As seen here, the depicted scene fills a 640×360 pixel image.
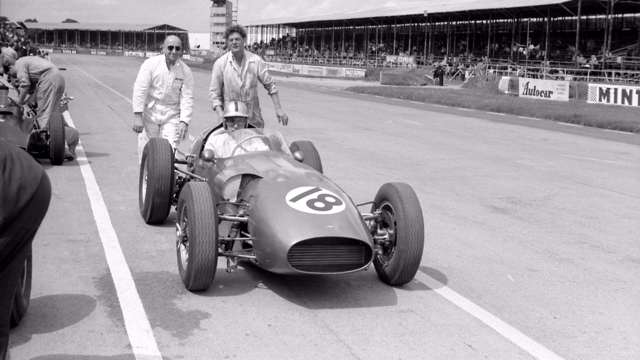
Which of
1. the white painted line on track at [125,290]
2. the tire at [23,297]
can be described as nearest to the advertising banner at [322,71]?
the white painted line on track at [125,290]

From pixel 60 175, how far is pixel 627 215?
696 cm

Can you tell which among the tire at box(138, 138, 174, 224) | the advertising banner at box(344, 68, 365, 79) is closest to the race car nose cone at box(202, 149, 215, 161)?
the tire at box(138, 138, 174, 224)

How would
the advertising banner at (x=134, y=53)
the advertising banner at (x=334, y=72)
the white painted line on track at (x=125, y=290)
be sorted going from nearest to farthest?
the white painted line on track at (x=125, y=290)
the advertising banner at (x=334, y=72)
the advertising banner at (x=134, y=53)

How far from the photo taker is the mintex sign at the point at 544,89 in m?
33.8

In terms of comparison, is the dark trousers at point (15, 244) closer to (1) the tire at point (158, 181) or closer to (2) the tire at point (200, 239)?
(2) the tire at point (200, 239)

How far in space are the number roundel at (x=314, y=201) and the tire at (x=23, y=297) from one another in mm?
1719

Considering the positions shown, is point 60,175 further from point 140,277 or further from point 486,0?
point 486,0

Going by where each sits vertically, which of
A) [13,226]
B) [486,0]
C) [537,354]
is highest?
[486,0]

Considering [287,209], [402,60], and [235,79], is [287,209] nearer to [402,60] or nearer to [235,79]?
[235,79]

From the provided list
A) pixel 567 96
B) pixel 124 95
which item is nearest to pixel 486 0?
pixel 567 96

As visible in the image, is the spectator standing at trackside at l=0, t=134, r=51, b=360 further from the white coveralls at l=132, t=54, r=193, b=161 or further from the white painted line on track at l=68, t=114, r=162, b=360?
the white coveralls at l=132, t=54, r=193, b=161

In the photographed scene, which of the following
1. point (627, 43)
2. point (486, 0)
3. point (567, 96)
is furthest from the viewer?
point (486, 0)

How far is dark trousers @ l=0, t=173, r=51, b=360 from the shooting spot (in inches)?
136

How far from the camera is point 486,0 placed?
184ft
